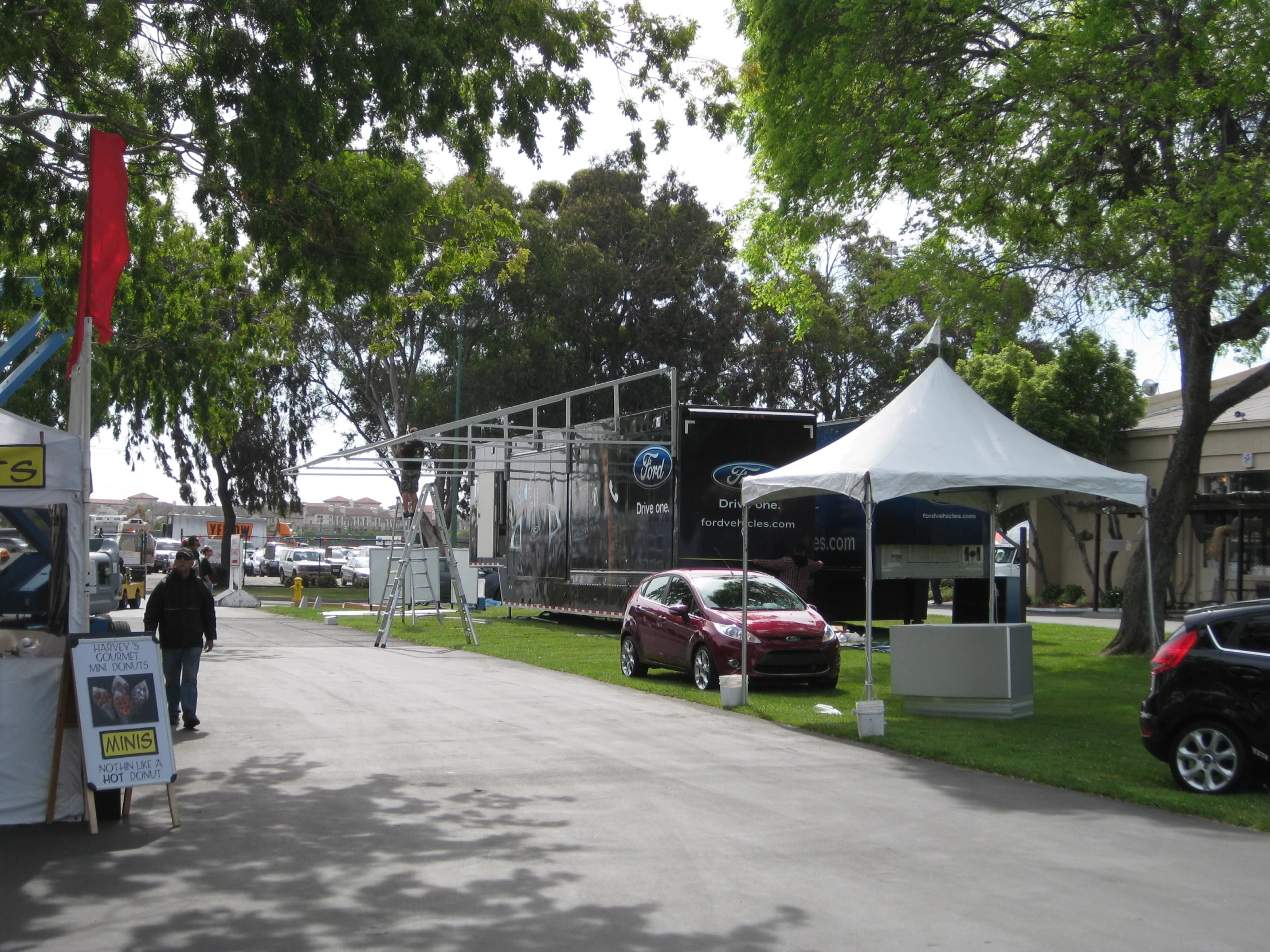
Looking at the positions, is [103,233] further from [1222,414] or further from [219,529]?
[219,529]

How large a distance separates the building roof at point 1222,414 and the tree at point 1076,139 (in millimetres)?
10475

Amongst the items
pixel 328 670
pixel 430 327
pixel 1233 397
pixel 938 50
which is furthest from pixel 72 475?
pixel 430 327

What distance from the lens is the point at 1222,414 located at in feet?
92.5

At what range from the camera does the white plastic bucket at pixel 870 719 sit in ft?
39.3

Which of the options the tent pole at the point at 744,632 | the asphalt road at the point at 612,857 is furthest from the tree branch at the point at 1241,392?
the asphalt road at the point at 612,857

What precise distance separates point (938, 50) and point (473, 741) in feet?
39.2

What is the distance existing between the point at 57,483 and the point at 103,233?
2121mm

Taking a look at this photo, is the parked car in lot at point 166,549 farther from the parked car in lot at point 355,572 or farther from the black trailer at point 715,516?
the black trailer at point 715,516

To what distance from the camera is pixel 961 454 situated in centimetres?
1311

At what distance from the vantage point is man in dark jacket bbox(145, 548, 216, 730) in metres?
12.1

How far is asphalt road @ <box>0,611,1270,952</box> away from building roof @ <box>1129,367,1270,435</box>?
2104cm

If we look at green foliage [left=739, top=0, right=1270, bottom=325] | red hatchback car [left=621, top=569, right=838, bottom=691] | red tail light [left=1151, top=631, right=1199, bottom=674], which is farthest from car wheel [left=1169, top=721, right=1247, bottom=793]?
green foliage [left=739, top=0, right=1270, bottom=325]

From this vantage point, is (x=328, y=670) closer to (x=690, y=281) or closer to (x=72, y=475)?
(x=72, y=475)

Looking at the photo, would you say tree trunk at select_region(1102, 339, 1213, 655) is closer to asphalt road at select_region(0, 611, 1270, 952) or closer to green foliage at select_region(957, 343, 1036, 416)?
asphalt road at select_region(0, 611, 1270, 952)
